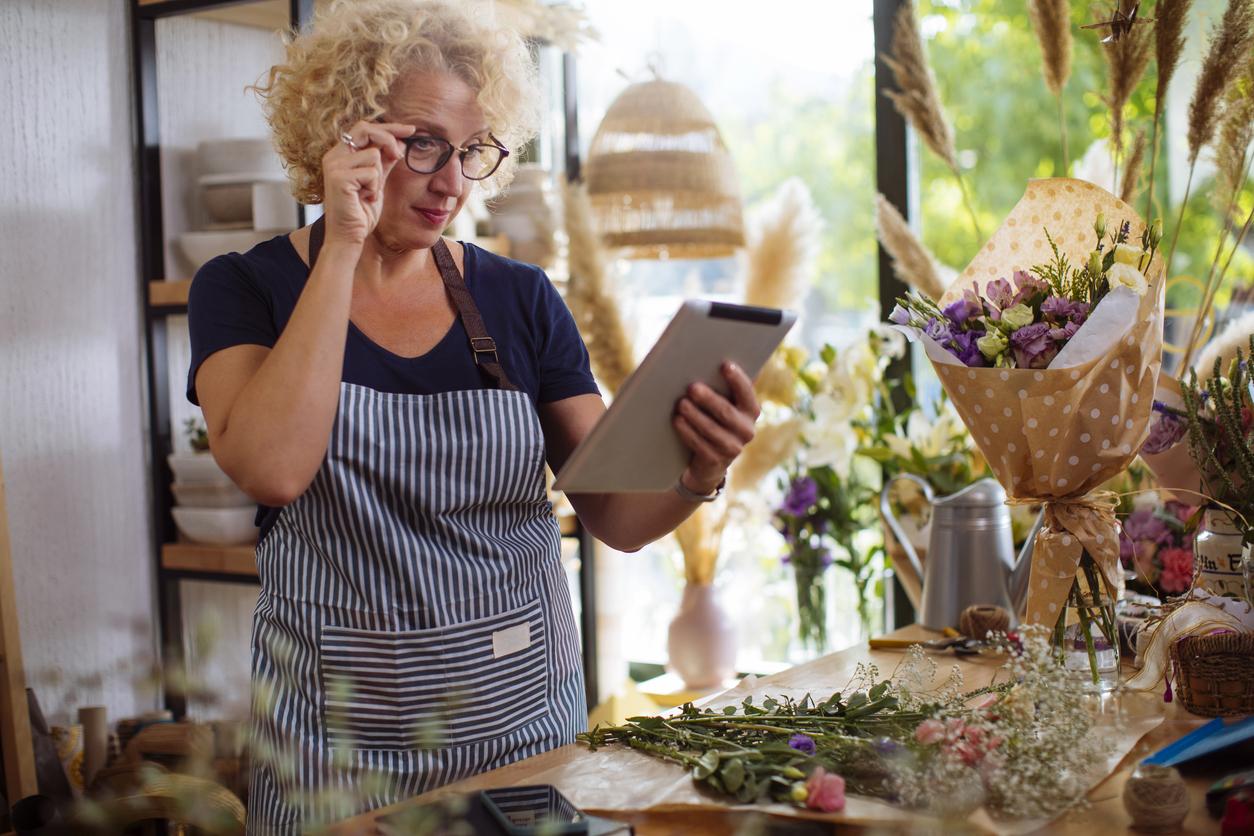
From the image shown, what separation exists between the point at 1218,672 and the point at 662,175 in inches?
75.2

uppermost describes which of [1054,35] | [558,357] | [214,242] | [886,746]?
[1054,35]

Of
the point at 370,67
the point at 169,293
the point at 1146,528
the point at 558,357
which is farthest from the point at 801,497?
the point at 370,67

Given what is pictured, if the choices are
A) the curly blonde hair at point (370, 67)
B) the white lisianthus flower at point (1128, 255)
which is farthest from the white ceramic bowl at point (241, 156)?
the white lisianthus flower at point (1128, 255)

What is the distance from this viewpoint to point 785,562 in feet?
9.62

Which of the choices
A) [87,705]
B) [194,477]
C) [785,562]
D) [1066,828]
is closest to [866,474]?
[785,562]

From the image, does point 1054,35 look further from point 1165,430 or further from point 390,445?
point 390,445

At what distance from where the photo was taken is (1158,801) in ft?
3.65

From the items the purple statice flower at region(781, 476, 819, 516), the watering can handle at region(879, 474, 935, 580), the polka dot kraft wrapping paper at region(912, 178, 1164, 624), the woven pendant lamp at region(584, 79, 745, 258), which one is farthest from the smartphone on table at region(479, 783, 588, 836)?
the woven pendant lamp at region(584, 79, 745, 258)

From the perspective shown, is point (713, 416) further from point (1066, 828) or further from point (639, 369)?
point (1066, 828)

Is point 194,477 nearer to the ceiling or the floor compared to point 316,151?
nearer to the floor

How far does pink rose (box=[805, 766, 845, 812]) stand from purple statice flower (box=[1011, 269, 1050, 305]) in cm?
67

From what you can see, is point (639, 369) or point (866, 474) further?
point (866, 474)

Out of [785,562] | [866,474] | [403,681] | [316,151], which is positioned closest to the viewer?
[403,681]

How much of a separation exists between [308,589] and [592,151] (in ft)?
6.01
